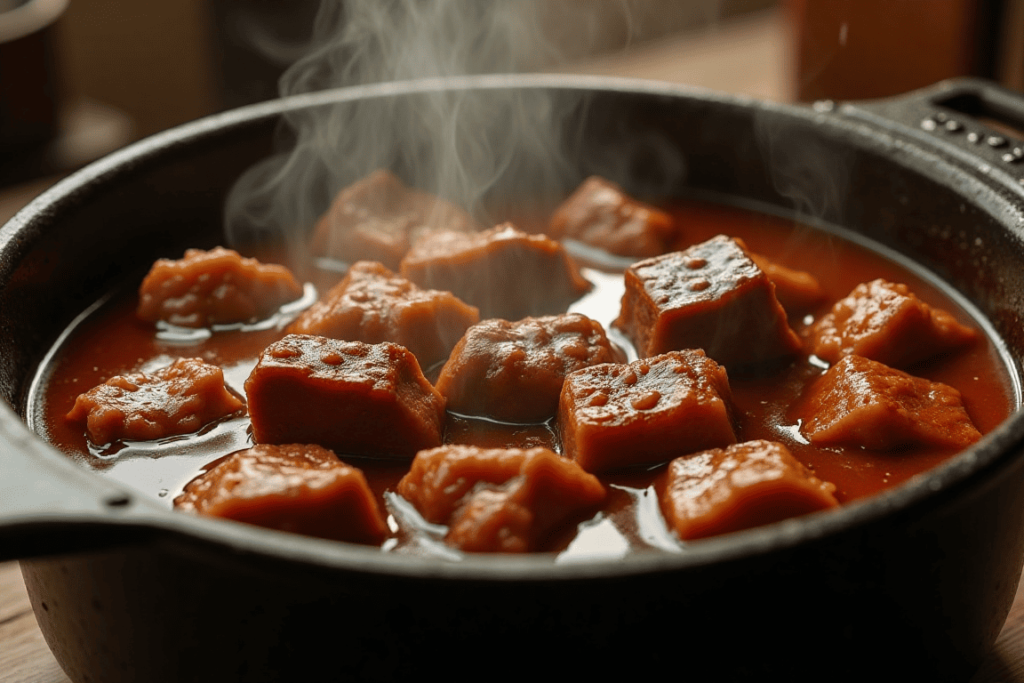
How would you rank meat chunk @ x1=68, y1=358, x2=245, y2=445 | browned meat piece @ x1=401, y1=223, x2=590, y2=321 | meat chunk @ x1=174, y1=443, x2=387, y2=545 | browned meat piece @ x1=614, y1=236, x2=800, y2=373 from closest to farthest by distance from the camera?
meat chunk @ x1=174, y1=443, x2=387, y2=545 < meat chunk @ x1=68, y1=358, x2=245, y2=445 < browned meat piece @ x1=614, y1=236, x2=800, y2=373 < browned meat piece @ x1=401, y1=223, x2=590, y2=321

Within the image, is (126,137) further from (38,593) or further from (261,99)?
(38,593)

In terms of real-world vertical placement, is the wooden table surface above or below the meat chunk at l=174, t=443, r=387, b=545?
below

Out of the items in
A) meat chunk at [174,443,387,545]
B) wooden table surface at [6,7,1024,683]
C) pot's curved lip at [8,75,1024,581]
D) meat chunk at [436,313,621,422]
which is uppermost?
pot's curved lip at [8,75,1024,581]

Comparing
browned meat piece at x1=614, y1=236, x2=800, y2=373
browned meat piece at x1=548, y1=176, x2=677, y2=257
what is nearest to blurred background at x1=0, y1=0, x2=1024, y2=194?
browned meat piece at x1=548, y1=176, x2=677, y2=257

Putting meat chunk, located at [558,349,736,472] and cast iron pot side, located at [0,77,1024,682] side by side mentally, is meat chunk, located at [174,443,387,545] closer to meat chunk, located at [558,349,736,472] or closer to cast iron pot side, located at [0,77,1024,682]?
cast iron pot side, located at [0,77,1024,682]

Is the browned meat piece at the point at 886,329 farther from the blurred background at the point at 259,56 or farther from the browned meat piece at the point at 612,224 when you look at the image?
the blurred background at the point at 259,56

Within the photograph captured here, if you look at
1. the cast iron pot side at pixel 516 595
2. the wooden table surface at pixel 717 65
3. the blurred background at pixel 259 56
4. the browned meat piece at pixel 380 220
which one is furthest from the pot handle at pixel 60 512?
the blurred background at pixel 259 56

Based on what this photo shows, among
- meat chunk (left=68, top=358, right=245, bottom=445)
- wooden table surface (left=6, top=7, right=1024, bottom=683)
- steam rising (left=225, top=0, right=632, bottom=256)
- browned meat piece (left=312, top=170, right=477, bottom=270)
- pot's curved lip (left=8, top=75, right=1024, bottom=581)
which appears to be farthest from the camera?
wooden table surface (left=6, top=7, right=1024, bottom=683)
